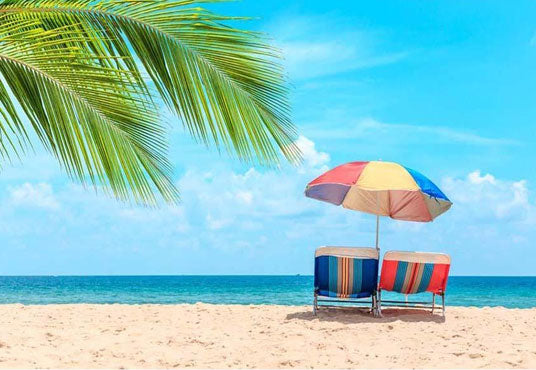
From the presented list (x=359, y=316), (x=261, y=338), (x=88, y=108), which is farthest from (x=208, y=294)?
(x=88, y=108)

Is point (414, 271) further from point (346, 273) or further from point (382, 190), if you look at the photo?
point (382, 190)

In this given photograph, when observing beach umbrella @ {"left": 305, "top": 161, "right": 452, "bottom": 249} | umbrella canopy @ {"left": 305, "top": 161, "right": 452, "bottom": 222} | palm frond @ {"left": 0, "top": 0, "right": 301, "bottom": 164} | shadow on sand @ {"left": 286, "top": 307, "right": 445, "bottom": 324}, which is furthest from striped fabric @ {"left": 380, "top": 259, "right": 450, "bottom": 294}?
palm frond @ {"left": 0, "top": 0, "right": 301, "bottom": 164}

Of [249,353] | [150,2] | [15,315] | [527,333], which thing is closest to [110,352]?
[249,353]

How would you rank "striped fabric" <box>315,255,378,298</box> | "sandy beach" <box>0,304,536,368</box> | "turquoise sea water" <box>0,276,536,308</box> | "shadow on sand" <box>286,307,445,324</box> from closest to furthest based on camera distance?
"sandy beach" <box>0,304,536,368</box> → "striped fabric" <box>315,255,378,298</box> → "shadow on sand" <box>286,307,445,324</box> → "turquoise sea water" <box>0,276,536,308</box>

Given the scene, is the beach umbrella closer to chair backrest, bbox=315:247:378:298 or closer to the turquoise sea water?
chair backrest, bbox=315:247:378:298

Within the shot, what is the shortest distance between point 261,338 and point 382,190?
229 centimetres

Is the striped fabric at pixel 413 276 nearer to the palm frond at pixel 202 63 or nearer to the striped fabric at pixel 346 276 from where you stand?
the striped fabric at pixel 346 276

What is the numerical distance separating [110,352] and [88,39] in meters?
3.43

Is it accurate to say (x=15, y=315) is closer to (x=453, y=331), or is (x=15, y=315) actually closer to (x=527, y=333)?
(x=453, y=331)

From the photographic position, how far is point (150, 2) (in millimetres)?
2402

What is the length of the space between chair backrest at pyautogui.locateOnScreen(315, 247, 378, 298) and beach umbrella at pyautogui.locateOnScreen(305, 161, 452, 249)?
1.75 feet

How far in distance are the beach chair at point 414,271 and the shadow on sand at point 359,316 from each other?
0.37 metres

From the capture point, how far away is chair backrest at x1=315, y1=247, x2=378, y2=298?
6703mm

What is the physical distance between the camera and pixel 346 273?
6715mm
